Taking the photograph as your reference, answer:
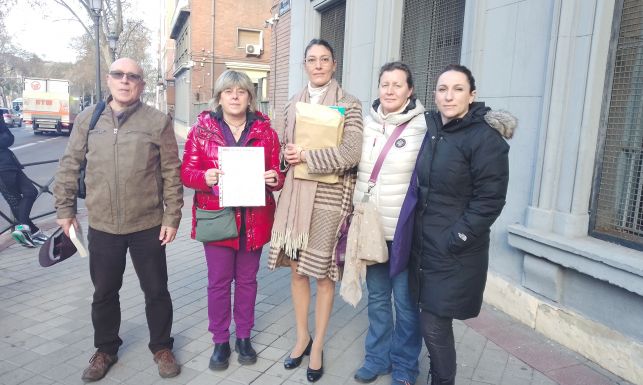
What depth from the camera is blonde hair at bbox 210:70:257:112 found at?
302cm

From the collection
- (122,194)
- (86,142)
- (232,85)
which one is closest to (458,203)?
(232,85)

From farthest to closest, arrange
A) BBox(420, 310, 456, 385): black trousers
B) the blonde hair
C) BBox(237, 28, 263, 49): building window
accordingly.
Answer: BBox(237, 28, 263, 49): building window, the blonde hair, BBox(420, 310, 456, 385): black trousers

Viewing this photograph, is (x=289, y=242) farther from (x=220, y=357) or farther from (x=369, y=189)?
(x=220, y=357)

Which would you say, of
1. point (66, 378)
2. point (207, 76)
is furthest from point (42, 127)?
point (66, 378)

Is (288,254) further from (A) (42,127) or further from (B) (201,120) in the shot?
(A) (42,127)

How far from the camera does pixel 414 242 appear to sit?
2.70 m

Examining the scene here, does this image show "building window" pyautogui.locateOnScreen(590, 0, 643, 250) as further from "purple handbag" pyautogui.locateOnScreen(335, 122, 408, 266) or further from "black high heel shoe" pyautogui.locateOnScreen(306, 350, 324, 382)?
"black high heel shoe" pyautogui.locateOnScreen(306, 350, 324, 382)

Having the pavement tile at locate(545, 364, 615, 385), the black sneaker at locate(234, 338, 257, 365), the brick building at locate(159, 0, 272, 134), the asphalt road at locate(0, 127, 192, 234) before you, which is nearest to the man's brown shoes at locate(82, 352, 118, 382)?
the black sneaker at locate(234, 338, 257, 365)

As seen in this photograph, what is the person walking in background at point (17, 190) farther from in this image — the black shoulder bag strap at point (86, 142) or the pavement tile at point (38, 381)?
the black shoulder bag strap at point (86, 142)

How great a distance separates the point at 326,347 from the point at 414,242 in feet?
4.65

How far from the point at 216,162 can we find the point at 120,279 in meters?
1.05

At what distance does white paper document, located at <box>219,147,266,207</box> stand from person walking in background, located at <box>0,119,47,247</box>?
4.29 metres

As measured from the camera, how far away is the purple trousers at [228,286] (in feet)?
10.5

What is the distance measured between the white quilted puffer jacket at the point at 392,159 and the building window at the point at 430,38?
256cm
